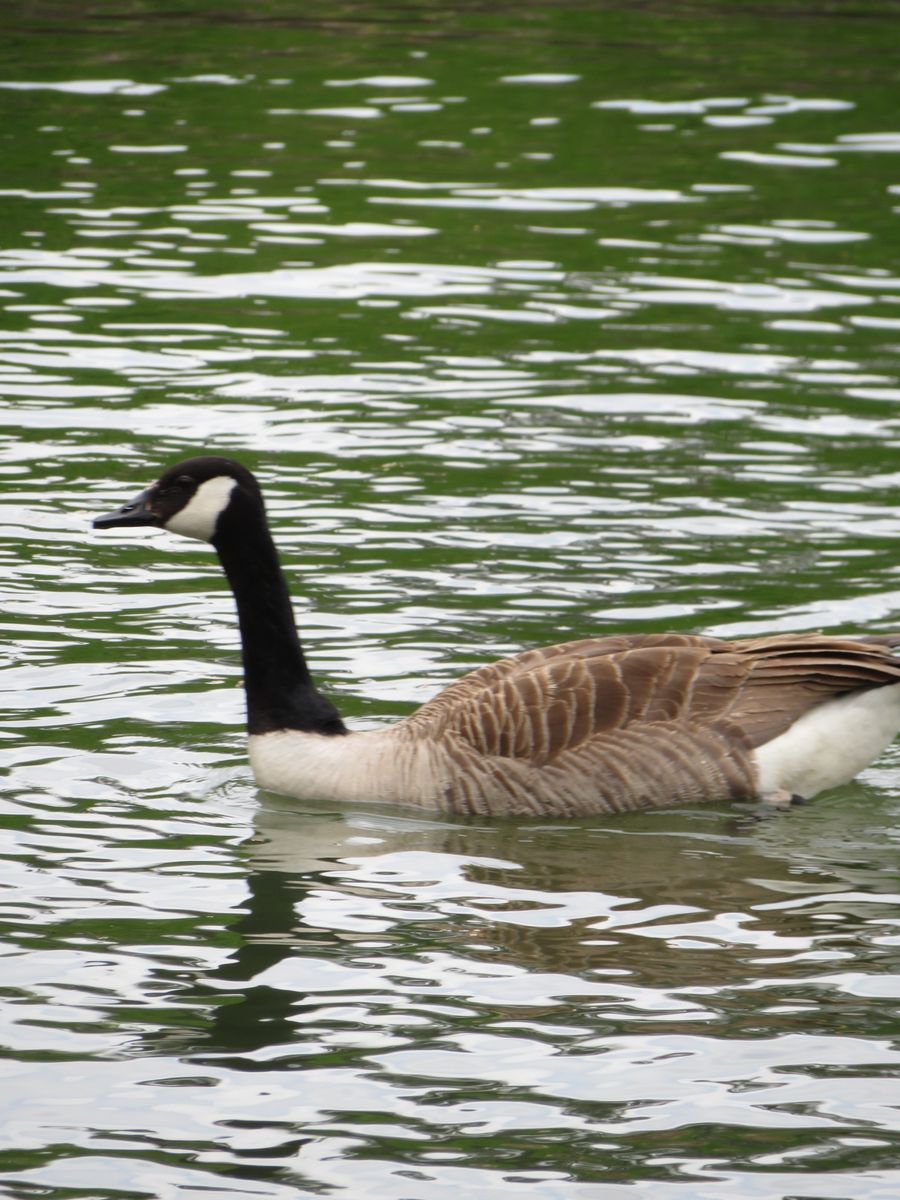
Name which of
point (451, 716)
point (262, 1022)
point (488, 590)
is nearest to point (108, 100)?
point (488, 590)

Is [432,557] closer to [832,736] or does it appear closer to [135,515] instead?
[135,515]

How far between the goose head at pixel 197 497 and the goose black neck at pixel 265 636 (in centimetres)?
2

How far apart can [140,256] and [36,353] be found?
282cm

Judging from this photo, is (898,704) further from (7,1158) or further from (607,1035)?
(7,1158)

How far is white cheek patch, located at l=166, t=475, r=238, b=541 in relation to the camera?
9.71m

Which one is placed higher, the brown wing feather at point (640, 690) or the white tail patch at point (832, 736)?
the brown wing feather at point (640, 690)

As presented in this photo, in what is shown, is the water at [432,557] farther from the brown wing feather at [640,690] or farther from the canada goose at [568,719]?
the brown wing feather at [640,690]

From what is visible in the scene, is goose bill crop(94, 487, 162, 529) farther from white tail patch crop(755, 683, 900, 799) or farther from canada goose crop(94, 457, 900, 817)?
white tail patch crop(755, 683, 900, 799)

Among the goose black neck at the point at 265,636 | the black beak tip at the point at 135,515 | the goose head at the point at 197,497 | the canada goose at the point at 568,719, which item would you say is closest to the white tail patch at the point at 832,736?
the canada goose at the point at 568,719

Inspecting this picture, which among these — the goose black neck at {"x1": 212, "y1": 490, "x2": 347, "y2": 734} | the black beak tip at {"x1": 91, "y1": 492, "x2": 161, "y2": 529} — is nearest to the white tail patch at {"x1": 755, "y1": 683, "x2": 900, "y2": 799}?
the goose black neck at {"x1": 212, "y1": 490, "x2": 347, "y2": 734}

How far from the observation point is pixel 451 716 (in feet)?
31.4

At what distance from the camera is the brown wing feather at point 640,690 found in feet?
31.3

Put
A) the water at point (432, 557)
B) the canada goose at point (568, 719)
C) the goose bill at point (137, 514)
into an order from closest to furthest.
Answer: the water at point (432, 557) < the canada goose at point (568, 719) < the goose bill at point (137, 514)

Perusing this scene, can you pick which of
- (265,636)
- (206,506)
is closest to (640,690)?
(265,636)
